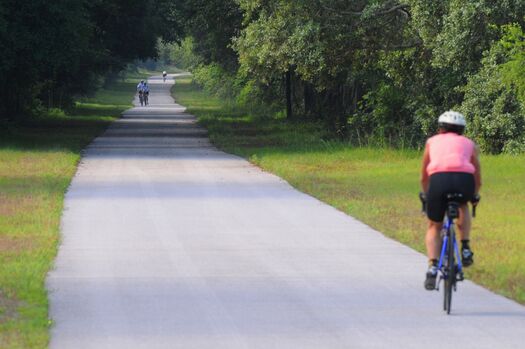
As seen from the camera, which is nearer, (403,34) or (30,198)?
(30,198)

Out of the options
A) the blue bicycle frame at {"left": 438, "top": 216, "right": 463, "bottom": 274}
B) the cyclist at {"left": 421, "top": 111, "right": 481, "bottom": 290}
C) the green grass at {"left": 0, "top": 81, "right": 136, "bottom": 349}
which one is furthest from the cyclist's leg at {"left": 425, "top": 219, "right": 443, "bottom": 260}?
the green grass at {"left": 0, "top": 81, "right": 136, "bottom": 349}

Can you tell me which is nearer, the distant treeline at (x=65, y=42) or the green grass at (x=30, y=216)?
the green grass at (x=30, y=216)

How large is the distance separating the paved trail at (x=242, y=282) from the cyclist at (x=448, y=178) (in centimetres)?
51

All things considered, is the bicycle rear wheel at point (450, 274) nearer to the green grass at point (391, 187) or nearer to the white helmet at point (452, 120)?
the white helmet at point (452, 120)

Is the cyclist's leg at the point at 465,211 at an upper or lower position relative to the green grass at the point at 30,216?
upper

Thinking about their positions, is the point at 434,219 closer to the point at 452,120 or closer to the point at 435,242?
the point at 435,242

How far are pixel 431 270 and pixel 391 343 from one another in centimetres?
162

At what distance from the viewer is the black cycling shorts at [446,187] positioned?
10.4m

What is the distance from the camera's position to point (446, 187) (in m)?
10.4

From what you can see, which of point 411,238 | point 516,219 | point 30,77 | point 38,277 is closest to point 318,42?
point 30,77

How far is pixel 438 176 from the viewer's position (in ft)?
34.2

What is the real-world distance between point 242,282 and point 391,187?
37.1 feet

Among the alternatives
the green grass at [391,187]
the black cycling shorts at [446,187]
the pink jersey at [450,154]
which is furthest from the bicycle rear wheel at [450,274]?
the green grass at [391,187]

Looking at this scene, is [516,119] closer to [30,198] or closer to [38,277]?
[30,198]
